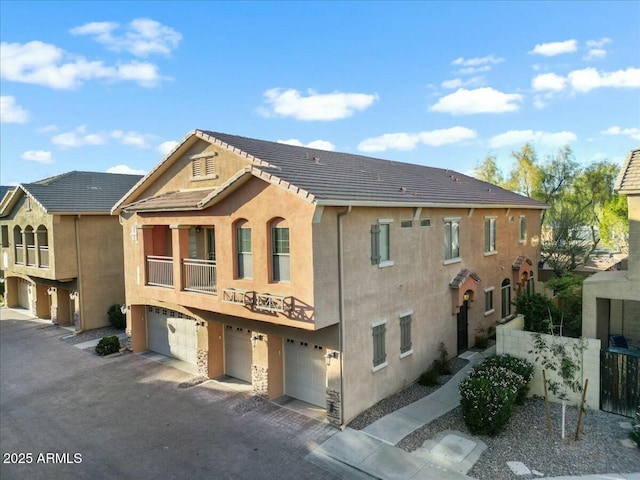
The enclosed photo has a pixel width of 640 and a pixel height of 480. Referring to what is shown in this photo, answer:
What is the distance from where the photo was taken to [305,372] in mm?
14062

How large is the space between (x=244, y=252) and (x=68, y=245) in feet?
46.9

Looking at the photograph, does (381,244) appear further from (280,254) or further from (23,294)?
(23,294)

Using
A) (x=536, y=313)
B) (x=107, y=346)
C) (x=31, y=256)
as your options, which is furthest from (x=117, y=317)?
(x=536, y=313)

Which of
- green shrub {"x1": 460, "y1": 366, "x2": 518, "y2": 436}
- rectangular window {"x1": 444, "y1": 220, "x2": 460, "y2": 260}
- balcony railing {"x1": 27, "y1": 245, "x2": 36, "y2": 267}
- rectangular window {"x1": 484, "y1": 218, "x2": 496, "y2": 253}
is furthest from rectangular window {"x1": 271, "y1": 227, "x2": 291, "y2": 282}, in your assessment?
balcony railing {"x1": 27, "y1": 245, "x2": 36, "y2": 267}

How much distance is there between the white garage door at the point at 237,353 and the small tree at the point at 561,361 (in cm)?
964

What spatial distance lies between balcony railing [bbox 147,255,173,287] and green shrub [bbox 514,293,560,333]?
1382 centimetres

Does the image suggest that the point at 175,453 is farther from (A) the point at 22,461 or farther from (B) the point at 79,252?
(B) the point at 79,252

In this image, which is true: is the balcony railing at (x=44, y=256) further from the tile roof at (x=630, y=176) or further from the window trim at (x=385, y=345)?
the tile roof at (x=630, y=176)

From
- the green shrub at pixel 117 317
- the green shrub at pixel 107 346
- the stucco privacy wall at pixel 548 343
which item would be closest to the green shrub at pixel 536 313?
the stucco privacy wall at pixel 548 343

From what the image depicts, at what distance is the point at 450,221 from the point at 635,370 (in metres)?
7.82

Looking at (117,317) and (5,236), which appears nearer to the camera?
(117,317)

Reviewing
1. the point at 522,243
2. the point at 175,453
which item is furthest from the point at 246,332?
the point at 522,243

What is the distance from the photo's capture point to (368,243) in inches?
518

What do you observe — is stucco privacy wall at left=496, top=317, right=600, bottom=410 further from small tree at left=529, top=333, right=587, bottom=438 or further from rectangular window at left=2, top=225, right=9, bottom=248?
rectangular window at left=2, top=225, right=9, bottom=248
